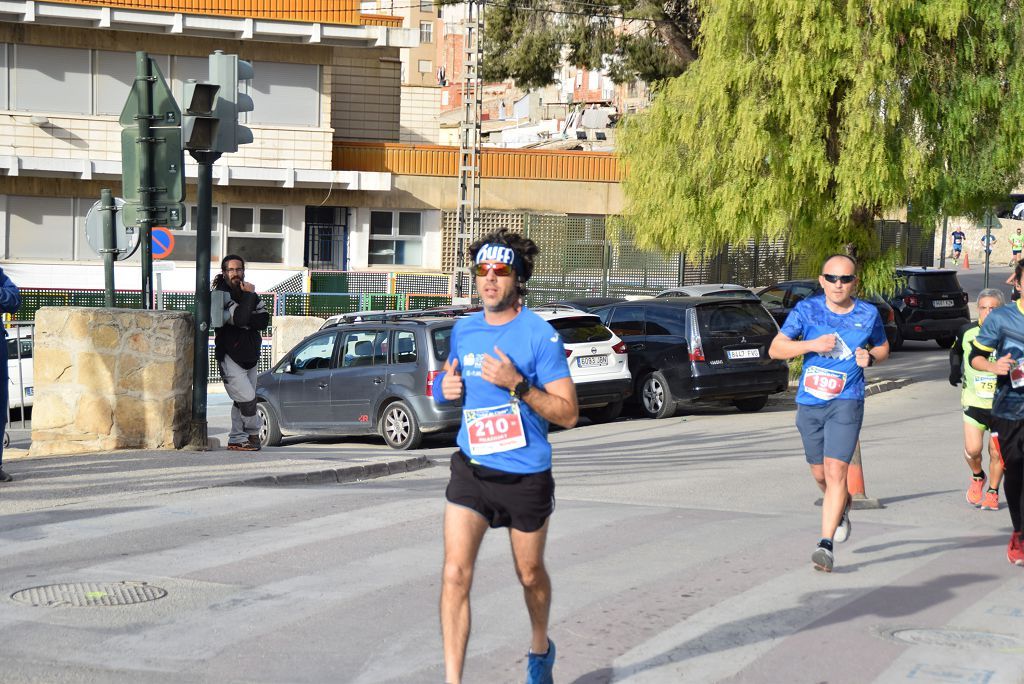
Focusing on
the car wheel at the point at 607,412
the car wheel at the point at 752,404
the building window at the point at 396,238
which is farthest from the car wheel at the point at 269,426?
the building window at the point at 396,238

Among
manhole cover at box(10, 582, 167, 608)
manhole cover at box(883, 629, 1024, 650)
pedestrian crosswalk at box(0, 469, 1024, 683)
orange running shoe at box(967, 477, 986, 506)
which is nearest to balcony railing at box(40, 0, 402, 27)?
pedestrian crosswalk at box(0, 469, 1024, 683)

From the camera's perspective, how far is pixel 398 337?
17.6 meters

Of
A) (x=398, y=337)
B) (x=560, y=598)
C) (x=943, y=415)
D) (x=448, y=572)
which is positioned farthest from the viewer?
(x=943, y=415)

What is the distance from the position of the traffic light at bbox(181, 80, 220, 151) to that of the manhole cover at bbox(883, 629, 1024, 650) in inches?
340

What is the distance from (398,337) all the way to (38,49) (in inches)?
864

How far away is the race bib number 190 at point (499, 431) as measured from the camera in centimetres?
566

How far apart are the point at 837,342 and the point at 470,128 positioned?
2748 centimetres

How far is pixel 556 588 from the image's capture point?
7.90 metres

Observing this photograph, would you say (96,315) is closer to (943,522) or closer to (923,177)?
(943,522)

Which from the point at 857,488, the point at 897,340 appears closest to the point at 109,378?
the point at 857,488

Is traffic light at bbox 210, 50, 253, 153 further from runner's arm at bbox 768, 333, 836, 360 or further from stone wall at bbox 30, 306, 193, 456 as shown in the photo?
runner's arm at bbox 768, 333, 836, 360

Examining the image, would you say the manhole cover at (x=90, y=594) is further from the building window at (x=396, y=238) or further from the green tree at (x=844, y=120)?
the building window at (x=396, y=238)

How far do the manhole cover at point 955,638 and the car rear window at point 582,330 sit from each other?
1221 centimetres


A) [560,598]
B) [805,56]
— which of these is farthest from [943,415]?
[560,598]
